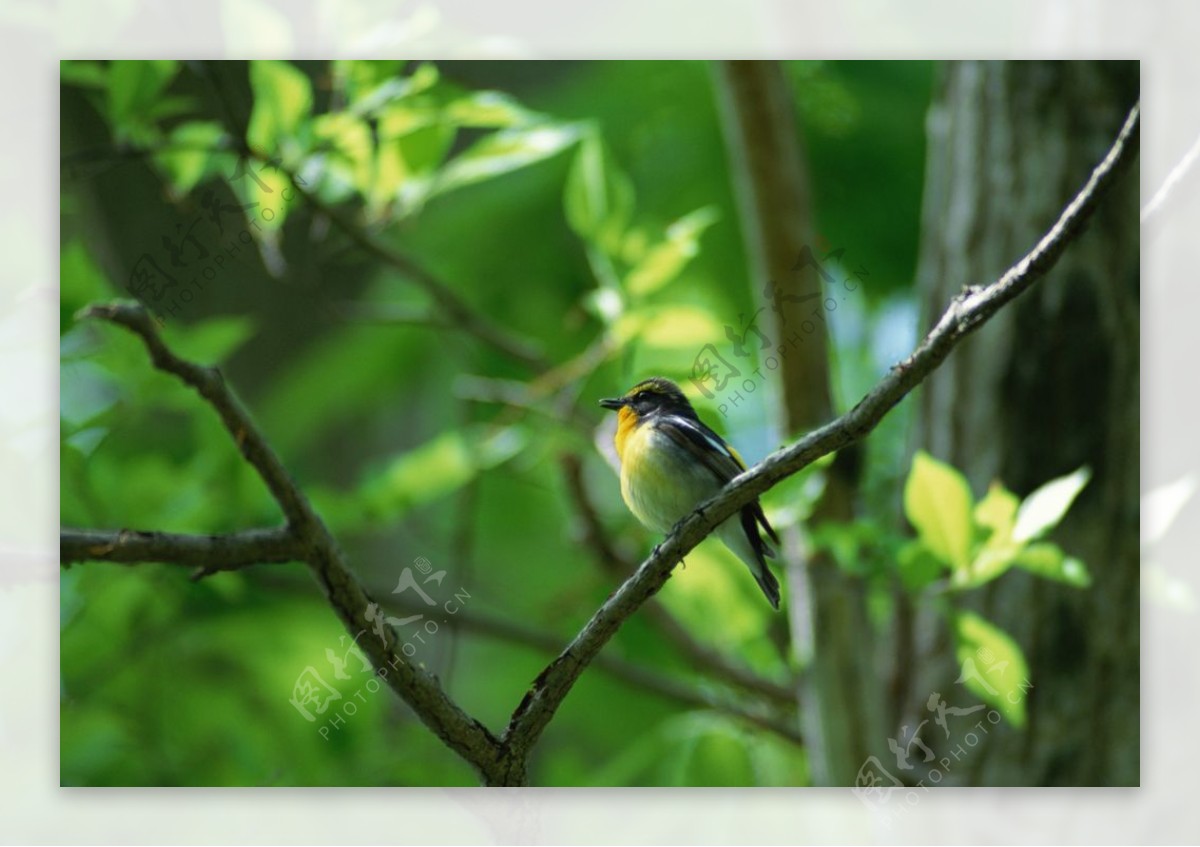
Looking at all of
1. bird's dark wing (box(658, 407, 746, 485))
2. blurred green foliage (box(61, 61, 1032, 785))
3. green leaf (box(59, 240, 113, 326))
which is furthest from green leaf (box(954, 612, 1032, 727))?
green leaf (box(59, 240, 113, 326))

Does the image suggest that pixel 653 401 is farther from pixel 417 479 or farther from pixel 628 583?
pixel 628 583

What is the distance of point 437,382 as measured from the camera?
3.38m

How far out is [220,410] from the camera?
4.70 ft

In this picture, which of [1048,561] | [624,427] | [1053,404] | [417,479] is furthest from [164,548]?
[1053,404]

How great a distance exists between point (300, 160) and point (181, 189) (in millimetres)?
311

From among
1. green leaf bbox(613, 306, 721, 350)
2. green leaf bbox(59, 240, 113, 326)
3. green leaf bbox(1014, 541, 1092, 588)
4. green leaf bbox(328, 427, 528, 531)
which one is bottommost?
green leaf bbox(1014, 541, 1092, 588)

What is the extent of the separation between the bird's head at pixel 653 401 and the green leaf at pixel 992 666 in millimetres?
616

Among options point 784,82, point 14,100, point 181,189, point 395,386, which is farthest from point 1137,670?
point 14,100

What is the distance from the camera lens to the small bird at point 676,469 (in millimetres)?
2119

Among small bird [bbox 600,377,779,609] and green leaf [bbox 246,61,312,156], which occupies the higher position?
green leaf [bbox 246,61,312,156]

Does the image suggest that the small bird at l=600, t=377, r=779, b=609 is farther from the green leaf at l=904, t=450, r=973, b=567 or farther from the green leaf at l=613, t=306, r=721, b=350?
the green leaf at l=904, t=450, r=973, b=567

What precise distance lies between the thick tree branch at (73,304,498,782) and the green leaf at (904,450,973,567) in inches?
31.8

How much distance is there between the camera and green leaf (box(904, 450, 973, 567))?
1.96 m

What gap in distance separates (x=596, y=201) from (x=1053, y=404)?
1.07 m
